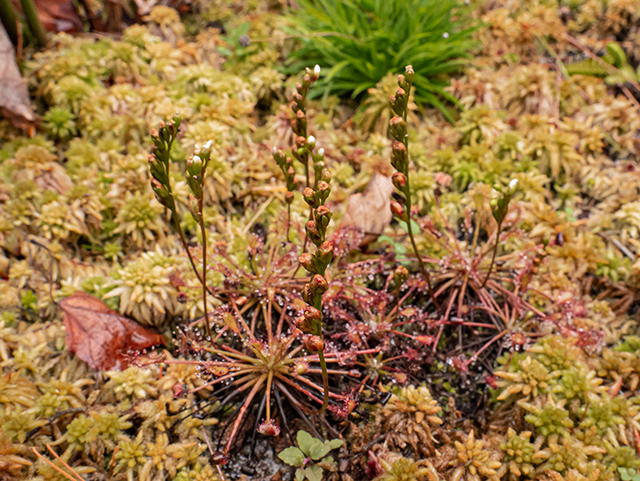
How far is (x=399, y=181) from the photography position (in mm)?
1785

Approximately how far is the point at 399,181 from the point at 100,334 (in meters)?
1.83

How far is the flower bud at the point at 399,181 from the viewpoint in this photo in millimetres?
1781

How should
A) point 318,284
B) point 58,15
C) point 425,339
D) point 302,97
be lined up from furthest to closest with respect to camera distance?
point 58,15, point 425,339, point 302,97, point 318,284

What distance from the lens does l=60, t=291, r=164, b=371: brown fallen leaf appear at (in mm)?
2252

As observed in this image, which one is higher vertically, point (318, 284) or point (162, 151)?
point (162, 151)

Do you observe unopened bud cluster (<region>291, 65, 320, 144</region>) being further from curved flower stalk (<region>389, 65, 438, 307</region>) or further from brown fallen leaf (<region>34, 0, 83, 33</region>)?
brown fallen leaf (<region>34, 0, 83, 33</region>)

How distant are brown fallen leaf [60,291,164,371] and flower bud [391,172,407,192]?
5.40 feet

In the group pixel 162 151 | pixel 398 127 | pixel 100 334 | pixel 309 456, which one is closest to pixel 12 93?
pixel 100 334

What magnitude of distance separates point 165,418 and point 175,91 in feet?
8.68

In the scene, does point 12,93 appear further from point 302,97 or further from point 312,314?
point 312,314

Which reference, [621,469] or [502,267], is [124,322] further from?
[621,469]

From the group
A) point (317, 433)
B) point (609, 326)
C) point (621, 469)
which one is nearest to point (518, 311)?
point (609, 326)

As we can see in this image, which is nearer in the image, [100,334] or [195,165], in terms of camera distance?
[195,165]

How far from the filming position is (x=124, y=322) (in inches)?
94.0
